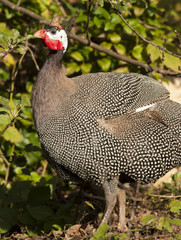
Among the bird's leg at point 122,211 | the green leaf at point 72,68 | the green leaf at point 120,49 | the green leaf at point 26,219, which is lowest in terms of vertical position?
the green leaf at point 26,219

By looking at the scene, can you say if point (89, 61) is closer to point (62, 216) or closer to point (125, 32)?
point (125, 32)

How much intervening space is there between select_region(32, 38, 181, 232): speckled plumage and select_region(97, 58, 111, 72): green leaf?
908mm

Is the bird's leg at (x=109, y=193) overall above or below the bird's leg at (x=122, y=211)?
above

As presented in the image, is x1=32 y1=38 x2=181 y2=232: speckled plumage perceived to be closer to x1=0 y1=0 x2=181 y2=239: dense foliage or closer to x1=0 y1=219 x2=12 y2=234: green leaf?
x1=0 y1=0 x2=181 y2=239: dense foliage

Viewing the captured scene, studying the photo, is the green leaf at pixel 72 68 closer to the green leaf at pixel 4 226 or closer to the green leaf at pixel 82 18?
the green leaf at pixel 82 18

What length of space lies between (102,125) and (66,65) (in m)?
1.51

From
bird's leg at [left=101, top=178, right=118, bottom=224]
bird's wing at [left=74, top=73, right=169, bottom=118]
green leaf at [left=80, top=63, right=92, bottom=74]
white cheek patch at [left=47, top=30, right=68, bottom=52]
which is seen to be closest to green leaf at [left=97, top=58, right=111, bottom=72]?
green leaf at [left=80, top=63, right=92, bottom=74]

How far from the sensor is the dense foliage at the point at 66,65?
11.1 ft

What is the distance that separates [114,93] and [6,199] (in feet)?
4.30

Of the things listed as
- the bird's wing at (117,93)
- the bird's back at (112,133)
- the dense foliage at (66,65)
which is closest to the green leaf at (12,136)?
the dense foliage at (66,65)

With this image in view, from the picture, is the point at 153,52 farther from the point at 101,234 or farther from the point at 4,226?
the point at 4,226

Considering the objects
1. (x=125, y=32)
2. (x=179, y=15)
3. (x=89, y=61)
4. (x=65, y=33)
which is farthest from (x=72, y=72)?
(x=179, y=15)

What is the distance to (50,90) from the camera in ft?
9.70

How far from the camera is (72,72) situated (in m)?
4.16
